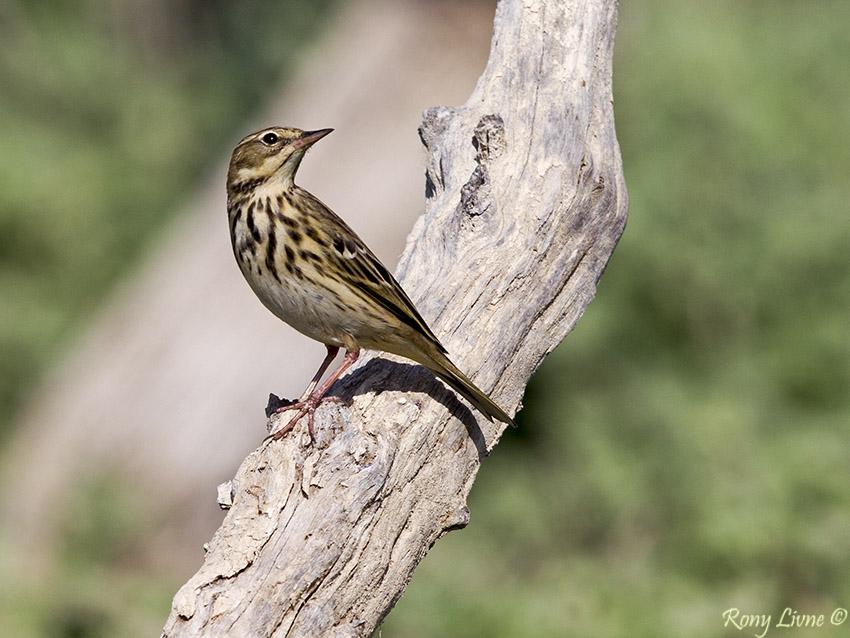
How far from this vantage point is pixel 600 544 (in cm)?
1070

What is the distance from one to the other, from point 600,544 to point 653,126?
13.6 ft

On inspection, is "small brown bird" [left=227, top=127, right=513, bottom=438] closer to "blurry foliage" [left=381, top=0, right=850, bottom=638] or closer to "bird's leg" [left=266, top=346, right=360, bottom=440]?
"bird's leg" [left=266, top=346, right=360, bottom=440]

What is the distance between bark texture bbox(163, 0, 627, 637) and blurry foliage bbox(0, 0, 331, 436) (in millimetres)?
8136


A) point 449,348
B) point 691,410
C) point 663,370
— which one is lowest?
point 449,348

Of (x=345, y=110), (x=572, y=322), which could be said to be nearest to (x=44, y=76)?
(x=345, y=110)

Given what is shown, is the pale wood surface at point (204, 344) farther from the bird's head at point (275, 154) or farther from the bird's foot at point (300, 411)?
the bird's foot at point (300, 411)

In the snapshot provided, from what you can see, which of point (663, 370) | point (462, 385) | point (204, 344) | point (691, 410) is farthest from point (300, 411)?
point (204, 344)

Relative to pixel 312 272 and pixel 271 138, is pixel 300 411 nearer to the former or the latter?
pixel 312 272

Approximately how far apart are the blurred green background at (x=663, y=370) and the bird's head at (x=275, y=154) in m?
3.69

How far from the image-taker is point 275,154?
7008mm

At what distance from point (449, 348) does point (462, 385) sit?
1.24ft

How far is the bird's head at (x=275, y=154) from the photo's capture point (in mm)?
7004

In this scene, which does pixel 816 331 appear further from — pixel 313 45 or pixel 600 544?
pixel 313 45

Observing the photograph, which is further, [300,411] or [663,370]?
[663,370]
